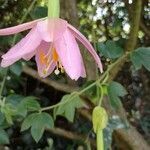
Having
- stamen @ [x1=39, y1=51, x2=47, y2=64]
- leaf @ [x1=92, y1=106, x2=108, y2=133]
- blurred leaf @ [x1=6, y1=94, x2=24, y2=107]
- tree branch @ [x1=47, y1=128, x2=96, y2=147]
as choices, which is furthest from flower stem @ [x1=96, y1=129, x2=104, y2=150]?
tree branch @ [x1=47, y1=128, x2=96, y2=147]

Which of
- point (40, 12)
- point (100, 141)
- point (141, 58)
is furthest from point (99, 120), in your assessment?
point (40, 12)

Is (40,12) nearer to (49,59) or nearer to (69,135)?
(49,59)

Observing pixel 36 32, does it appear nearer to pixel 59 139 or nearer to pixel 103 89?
pixel 103 89

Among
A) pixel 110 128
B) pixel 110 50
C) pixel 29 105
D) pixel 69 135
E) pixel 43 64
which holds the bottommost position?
pixel 69 135

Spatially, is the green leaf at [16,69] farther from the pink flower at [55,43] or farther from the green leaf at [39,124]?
the pink flower at [55,43]

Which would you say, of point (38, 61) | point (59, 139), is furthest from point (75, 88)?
point (38, 61)

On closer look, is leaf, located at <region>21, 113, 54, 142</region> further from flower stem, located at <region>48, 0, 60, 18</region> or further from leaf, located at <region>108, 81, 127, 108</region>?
flower stem, located at <region>48, 0, 60, 18</region>
